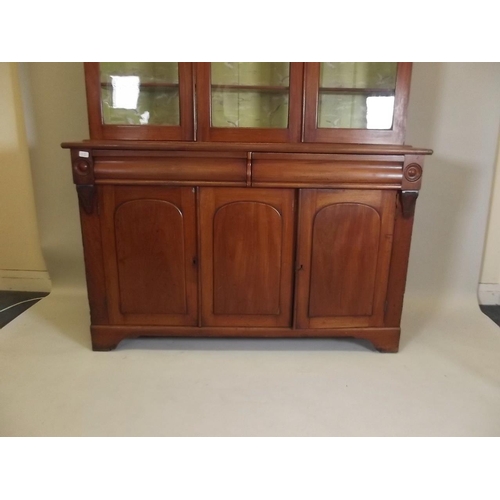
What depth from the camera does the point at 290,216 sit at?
1.75m

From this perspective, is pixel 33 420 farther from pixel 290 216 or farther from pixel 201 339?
pixel 290 216

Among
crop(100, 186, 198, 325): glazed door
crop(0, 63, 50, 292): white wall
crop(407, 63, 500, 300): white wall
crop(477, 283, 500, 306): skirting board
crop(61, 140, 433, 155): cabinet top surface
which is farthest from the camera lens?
crop(477, 283, 500, 306): skirting board

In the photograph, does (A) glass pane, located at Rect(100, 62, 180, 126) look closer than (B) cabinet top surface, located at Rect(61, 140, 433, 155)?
No

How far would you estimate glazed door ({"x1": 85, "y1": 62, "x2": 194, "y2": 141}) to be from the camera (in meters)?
1.73

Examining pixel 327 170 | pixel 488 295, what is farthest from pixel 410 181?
pixel 488 295

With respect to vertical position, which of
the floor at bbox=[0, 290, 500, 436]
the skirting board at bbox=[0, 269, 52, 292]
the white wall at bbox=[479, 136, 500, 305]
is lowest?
the floor at bbox=[0, 290, 500, 436]

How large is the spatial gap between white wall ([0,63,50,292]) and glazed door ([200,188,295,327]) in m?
1.25

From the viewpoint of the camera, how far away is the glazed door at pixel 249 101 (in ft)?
5.71

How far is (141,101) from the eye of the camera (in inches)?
71.9

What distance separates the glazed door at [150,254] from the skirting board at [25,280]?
0.92 metres

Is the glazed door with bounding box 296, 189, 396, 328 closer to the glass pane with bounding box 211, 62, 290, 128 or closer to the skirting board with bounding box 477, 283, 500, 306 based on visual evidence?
the glass pane with bounding box 211, 62, 290, 128

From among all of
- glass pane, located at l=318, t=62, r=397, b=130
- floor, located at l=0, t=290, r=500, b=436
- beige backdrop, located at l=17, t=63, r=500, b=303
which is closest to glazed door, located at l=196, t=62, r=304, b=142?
glass pane, located at l=318, t=62, r=397, b=130

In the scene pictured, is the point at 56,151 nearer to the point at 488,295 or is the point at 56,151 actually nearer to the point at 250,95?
the point at 250,95
